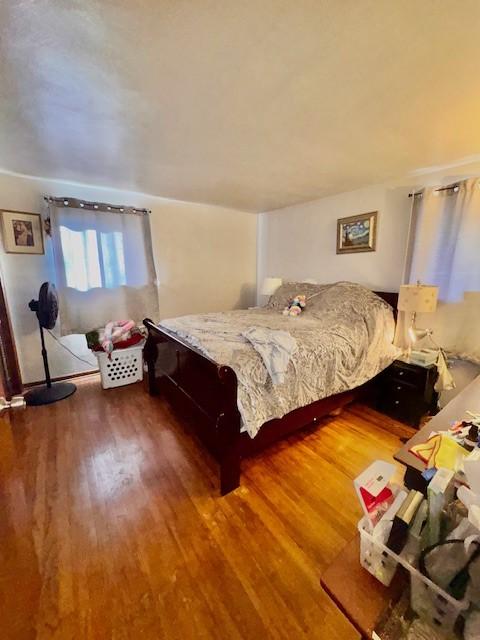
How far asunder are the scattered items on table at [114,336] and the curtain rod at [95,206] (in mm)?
1319

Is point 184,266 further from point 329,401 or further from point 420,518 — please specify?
point 420,518

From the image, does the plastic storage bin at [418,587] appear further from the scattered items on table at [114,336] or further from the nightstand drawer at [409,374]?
the scattered items on table at [114,336]

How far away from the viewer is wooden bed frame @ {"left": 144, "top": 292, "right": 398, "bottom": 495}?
158 cm

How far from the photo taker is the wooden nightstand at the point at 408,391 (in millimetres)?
2326

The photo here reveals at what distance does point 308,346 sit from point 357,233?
1.80m

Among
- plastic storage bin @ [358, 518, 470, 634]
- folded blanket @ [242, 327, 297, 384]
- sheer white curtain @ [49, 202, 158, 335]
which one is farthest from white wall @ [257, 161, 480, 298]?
plastic storage bin @ [358, 518, 470, 634]

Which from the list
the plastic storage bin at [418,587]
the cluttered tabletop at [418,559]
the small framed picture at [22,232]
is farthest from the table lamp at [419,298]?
the small framed picture at [22,232]

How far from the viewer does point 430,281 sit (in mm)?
2465

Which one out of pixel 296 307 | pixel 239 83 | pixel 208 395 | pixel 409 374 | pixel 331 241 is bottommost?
pixel 409 374

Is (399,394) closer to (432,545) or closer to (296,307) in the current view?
(296,307)

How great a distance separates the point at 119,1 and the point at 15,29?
46 cm

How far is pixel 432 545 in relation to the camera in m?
0.61

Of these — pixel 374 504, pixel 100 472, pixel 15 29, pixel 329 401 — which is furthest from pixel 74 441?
pixel 15 29

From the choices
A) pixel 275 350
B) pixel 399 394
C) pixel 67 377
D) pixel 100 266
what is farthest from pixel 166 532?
pixel 100 266
